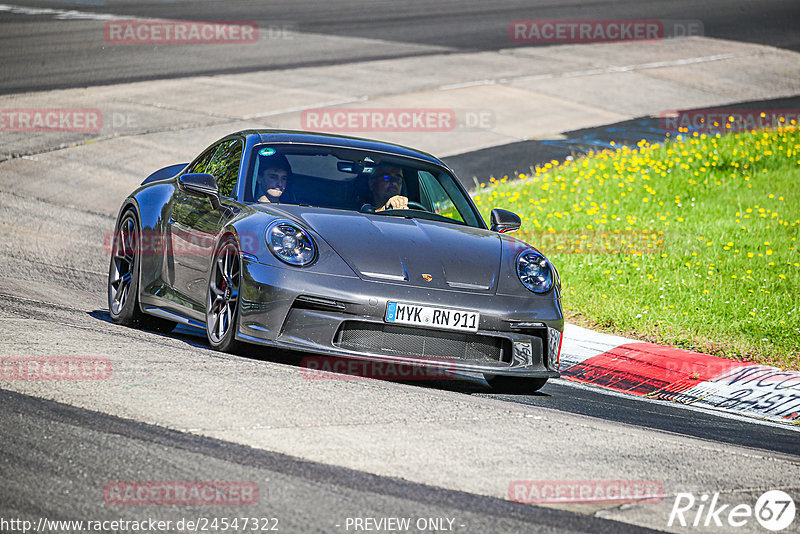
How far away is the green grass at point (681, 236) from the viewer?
8.78 metres

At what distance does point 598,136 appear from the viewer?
59.2ft

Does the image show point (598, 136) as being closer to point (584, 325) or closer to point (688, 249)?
point (688, 249)

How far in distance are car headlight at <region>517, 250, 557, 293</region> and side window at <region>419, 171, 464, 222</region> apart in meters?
0.89

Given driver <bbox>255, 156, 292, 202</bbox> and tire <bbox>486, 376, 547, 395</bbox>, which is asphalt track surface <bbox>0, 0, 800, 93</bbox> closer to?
driver <bbox>255, 156, 292, 202</bbox>

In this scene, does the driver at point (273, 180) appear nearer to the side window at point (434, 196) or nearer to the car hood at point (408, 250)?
the car hood at point (408, 250)

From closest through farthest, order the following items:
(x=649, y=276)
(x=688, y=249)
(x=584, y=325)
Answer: (x=584, y=325), (x=649, y=276), (x=688, y=249)

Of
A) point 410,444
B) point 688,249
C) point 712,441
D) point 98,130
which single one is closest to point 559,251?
point 688,249

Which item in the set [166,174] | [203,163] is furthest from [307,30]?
[203,163]

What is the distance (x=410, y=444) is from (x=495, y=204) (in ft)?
29.2

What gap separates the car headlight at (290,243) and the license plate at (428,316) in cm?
55

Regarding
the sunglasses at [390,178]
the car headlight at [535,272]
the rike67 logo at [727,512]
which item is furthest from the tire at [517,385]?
the rike67 logo at [727,512]

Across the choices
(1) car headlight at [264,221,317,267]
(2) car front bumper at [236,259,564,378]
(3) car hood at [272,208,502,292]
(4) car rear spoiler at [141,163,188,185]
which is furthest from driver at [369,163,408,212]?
(4) car rear spoiler at [141,163,188,185]

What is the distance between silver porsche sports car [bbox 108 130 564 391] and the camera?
6.02m

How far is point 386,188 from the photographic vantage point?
24.1 feet
